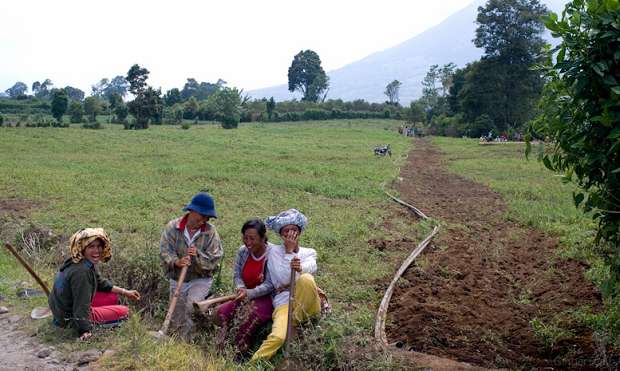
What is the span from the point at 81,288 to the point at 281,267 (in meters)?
1.79

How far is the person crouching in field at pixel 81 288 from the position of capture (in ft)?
15.6

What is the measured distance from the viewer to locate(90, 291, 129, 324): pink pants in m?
5.00

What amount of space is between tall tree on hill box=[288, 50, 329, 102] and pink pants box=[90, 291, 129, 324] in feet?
290

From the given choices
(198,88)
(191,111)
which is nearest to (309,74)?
(198,88)

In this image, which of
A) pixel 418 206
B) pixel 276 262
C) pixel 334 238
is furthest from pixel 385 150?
pixel 276 262

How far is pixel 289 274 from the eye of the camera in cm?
511

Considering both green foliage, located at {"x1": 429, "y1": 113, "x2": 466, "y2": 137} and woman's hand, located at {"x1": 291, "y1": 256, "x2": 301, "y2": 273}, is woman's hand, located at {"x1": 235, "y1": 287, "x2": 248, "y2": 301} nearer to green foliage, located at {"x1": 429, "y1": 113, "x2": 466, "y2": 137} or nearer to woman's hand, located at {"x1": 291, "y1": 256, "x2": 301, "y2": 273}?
woman's hand, located at {"x1": 291, "y1": 256, "x2": 301, "y2": 273}

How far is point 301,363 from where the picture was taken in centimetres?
455

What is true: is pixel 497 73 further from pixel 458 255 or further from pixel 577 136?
pixel 577 136

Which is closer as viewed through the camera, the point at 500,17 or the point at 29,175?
the point at 29,175

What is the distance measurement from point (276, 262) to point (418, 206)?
7.98 m

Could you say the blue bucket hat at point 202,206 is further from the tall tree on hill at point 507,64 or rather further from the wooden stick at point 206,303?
the tall tree on hill at point 507,64

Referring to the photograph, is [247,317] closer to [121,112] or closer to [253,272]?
[253,272]

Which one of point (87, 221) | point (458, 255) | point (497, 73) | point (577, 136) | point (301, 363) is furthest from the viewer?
point (497, 73)
